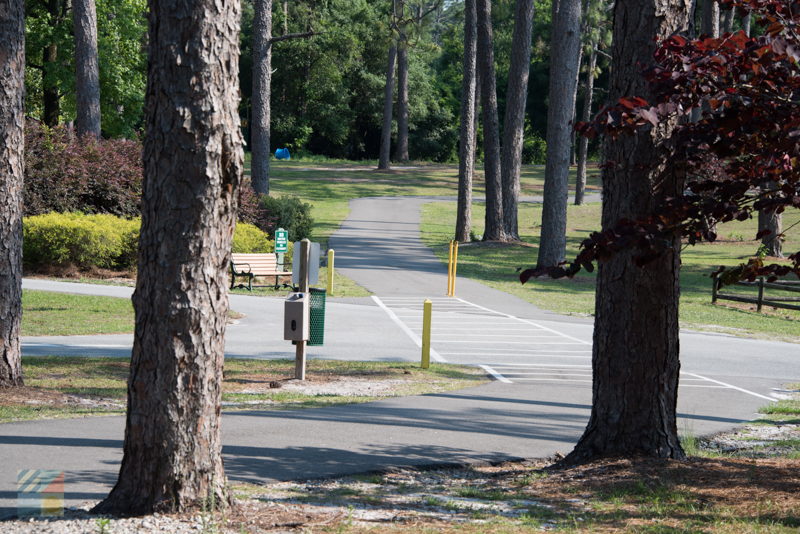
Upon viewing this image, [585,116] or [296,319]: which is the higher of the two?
[585,116]

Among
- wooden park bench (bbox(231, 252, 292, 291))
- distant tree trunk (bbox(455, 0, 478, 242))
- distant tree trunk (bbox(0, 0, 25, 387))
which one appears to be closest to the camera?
distant tree trunk (bbox(0, 0, 25, 387))

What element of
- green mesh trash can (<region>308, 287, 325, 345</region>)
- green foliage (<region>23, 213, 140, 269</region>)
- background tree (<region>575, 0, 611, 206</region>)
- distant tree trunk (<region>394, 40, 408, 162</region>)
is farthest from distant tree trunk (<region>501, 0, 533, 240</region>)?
distant tree trunk (<region>394, 40, 408, 162</region>)

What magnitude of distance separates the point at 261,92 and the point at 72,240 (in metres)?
11.1

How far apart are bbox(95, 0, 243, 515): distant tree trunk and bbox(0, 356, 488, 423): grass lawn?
4238 millimetres

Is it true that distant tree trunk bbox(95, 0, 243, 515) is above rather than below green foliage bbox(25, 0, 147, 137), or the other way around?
below

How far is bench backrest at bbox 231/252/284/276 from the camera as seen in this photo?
2377 cm

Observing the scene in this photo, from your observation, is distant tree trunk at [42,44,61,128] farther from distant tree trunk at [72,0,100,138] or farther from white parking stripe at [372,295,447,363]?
white parking stripe at [372,295,447,363]

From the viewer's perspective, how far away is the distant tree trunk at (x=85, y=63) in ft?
102

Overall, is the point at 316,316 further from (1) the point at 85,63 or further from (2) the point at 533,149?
(2) the point at 533,149

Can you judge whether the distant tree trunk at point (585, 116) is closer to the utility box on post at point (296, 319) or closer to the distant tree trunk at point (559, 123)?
the distant tree trunk at point (559, 123)

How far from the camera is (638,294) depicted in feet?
24.9

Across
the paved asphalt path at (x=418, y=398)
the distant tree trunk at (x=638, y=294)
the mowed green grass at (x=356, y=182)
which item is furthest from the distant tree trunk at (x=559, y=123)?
the distant tree trunk at (x=638, y=294)

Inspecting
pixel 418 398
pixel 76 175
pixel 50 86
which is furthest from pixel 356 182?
pixel 418 398

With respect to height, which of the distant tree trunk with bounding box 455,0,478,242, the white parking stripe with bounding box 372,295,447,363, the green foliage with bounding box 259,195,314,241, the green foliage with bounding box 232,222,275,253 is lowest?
the white parking stripe with bounding box 372,295,447,363
